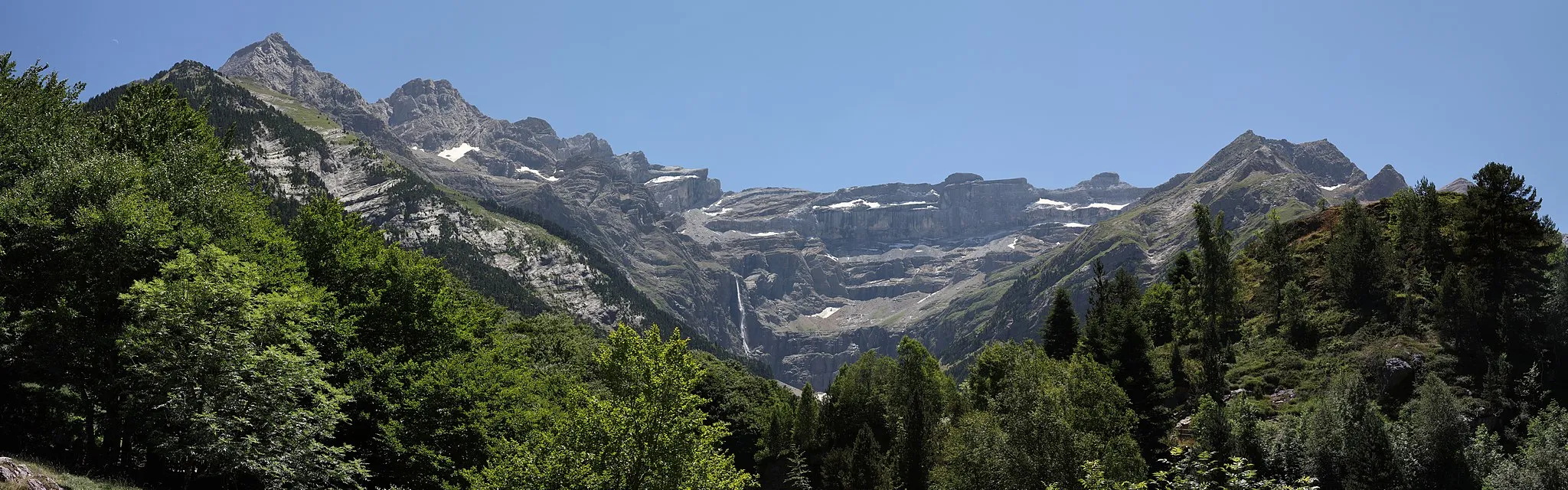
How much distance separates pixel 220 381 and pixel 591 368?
1911 inches

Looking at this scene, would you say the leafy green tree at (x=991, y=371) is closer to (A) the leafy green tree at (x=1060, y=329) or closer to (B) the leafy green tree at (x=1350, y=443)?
(A) the leafy green tree at (x=1060, y=329)

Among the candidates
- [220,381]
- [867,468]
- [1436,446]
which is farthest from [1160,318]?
[220,381]

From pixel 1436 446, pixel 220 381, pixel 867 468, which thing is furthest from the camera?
pixel 867 468

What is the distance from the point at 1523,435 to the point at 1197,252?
1213 inches

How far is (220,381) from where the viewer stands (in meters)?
28.4

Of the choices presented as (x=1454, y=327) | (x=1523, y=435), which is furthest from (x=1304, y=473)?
(x=1454, y=327)

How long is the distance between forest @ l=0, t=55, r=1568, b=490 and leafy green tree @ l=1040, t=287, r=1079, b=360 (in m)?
5.08

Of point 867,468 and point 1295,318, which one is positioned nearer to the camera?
point 1295,318

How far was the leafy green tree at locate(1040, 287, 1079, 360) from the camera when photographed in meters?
85.2

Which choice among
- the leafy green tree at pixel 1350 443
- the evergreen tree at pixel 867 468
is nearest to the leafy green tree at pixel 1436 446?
the leafy green tree at pixel 1350 443

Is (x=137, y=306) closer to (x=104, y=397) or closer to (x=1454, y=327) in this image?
(x=104, y=397)

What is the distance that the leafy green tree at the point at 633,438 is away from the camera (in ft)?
90.9

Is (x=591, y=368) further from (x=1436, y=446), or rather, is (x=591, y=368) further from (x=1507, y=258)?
(x=1507, y=258)

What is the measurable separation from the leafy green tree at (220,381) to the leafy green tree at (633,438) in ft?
26.2
